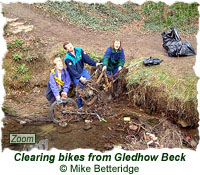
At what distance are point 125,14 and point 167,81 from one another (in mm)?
6753

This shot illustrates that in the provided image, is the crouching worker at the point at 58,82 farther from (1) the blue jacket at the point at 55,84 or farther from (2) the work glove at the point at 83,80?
(2) the work glove at the point at 83,80

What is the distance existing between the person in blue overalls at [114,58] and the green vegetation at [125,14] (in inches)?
168

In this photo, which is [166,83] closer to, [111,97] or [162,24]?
[111,97]

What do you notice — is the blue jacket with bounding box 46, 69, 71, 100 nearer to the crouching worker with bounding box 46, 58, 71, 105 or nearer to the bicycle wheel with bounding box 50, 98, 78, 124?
the crouching worker with bounding box 46, 58, 71, 105

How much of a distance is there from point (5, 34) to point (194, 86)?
6294mm

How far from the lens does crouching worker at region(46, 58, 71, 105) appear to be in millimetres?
4684

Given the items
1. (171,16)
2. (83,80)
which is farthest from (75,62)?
(171,16)

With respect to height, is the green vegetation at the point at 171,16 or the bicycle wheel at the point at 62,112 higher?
the green vegetation at the point at 171,16

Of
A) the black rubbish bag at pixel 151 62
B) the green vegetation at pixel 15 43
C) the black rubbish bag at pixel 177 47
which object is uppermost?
the black rubbish bag at pixel 177 47

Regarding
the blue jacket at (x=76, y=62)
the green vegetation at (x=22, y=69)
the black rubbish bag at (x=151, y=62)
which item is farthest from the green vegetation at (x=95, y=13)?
the blue jacket at (x=76, y=62)

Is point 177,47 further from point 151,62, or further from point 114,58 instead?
point 114,58

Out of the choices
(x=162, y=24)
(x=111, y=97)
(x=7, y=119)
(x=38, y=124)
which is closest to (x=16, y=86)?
(x=7, y=119)

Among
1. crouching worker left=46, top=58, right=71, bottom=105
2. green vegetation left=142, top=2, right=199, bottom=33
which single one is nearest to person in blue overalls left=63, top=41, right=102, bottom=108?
crouching worker left=46, top=58, right=71, bottom=105

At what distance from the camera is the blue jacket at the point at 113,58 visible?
524 centimetres
